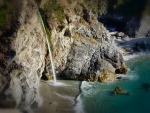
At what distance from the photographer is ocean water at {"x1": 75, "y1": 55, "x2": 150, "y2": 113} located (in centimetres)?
3541

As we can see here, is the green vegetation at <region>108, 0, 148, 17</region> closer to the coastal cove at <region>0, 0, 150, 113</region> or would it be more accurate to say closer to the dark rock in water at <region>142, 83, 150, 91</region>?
the coastal cove at <region>0, 0, 150, 113</region>

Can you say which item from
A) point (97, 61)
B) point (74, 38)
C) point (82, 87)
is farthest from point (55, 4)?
point (82, 87)

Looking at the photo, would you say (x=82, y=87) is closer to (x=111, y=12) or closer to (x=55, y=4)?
(x=55, y=4)

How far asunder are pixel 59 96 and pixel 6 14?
12.8 meters

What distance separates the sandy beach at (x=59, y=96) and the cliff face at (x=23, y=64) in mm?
1325

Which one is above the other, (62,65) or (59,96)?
(62,65)

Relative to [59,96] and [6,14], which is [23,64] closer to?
[6,14]

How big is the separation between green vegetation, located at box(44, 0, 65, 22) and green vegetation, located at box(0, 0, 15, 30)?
10606 mm

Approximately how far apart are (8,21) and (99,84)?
18.0m

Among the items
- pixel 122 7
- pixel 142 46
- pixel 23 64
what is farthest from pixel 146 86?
pixel 122 7

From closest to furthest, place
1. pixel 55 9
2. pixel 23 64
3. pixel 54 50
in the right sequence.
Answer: pixel 23 64, pixel 54 50, pixel 55 9

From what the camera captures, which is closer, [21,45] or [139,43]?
[21,45]

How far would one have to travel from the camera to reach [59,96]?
3788 cm

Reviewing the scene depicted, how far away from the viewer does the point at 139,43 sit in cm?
6900
